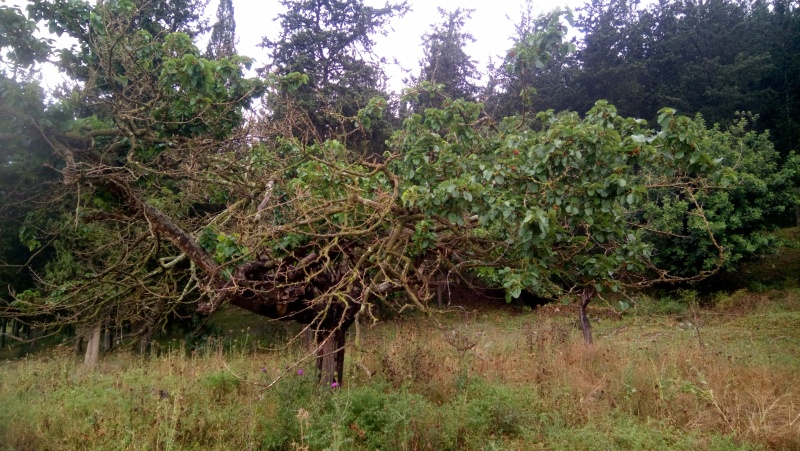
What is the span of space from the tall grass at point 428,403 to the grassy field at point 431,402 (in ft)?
0.06

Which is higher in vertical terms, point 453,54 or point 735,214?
point 453,54

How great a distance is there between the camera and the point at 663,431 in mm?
4574

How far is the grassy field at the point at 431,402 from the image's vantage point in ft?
14.4

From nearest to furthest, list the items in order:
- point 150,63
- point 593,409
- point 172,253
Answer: point 593,409 → point 150,63 → point 172,253

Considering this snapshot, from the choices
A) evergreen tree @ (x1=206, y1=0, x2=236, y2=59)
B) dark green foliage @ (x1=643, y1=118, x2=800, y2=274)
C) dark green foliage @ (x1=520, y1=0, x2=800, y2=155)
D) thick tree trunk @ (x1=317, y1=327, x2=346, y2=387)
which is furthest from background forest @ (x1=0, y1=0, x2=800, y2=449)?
dark green foliage @ (x1=520, y1=0, x2=800, y2=155)

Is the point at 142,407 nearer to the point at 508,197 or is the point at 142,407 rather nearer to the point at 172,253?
the point at 172,253

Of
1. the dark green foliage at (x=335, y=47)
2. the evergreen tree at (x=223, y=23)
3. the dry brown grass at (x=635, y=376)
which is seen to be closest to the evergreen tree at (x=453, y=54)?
the dark green foliage at (x=335, y=47)

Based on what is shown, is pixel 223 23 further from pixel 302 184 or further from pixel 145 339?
pixel 302 184

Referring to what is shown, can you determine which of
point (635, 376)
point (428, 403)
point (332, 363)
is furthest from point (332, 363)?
point (635, 376)

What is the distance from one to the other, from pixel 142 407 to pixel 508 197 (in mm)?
3996

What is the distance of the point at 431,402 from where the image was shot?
17.5ft

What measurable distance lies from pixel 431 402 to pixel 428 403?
143mm

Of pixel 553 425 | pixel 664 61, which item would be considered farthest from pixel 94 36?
pixel 664 61

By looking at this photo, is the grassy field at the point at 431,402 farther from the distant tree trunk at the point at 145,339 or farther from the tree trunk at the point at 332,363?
the distant tree trunk at the point at 145,339
